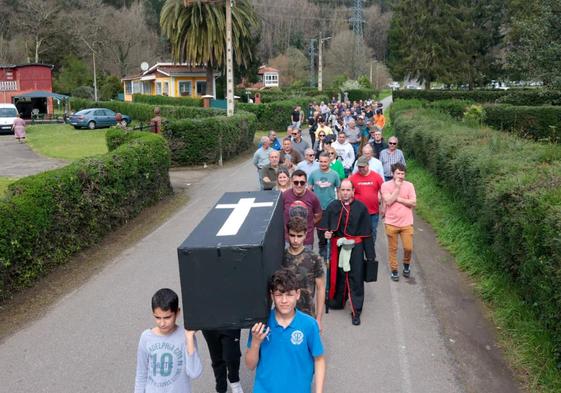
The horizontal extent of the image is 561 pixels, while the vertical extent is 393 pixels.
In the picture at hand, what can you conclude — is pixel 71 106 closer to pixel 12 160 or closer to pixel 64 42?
pixel 64 42

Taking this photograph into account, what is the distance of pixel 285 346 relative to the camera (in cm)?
370

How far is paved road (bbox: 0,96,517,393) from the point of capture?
18.7 feet

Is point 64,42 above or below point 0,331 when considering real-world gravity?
above

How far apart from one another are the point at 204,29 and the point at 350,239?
37.1 meters

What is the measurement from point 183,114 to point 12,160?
10.0 metres

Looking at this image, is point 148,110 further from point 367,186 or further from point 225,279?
point 225,279

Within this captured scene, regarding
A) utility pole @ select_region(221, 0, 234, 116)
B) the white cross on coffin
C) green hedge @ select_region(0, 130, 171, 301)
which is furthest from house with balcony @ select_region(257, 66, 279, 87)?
the white cross on coffin

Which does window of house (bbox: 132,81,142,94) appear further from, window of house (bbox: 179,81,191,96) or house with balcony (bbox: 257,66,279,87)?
house with balcony (bbox: 257,66,279,87)

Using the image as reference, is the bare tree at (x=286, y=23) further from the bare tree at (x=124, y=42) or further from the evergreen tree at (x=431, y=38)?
the evergreen tree at (x=431, y=38)

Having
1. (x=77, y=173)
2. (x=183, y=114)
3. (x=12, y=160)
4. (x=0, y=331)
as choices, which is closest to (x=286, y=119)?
(x=183, y=114)

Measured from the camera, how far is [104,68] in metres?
72.2

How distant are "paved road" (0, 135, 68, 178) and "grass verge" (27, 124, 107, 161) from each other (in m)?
0.54

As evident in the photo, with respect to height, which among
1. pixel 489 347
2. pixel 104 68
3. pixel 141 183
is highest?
pixel 104 68

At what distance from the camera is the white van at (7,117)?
34188 millimetres
